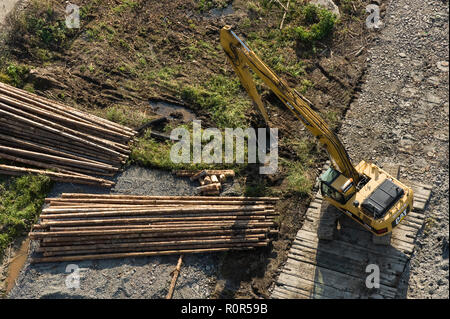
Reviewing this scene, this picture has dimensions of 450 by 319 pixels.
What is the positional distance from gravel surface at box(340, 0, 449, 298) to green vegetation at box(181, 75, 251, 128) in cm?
473

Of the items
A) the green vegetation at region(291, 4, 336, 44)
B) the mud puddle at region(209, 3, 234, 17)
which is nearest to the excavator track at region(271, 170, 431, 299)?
the green vegetation at region(291, 4, 336, 44)

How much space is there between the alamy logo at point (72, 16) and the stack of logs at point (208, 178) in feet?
36.0

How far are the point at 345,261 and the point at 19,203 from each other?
12.8 m

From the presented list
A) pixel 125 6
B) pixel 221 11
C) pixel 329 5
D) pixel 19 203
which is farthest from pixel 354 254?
pixel 125 6

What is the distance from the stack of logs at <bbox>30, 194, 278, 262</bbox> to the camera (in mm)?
16719

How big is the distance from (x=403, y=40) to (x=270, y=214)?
12.0 m

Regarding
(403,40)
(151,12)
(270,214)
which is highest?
(403,40)

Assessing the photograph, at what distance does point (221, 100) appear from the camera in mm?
21547

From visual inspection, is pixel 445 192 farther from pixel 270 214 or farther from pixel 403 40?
pixel 403 40

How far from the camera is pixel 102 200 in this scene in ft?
58.3

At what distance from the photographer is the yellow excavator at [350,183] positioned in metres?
16.0

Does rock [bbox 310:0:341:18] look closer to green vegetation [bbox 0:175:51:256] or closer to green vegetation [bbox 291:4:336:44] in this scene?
green vegetation [bbox 291:4:336:44]

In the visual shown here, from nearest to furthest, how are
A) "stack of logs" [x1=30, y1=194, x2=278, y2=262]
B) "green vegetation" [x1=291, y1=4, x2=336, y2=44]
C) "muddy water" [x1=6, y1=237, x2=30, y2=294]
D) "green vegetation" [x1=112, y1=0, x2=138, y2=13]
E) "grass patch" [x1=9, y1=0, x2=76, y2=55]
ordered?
1. "stack of logs" [x1=30, y1=194, x2=278, y2=262]
2. "muddy water" [x1=6, y1=237, x2=30, y2=294]
3. "grass patch" [x1=9, y1=0, x2=76, y2=55]
4. "green vegetation" [x1=291, y1=4, x2=336, y2=44]
5. "green vegetation" [x1=112, y1=0, x2=138, y2=13]
